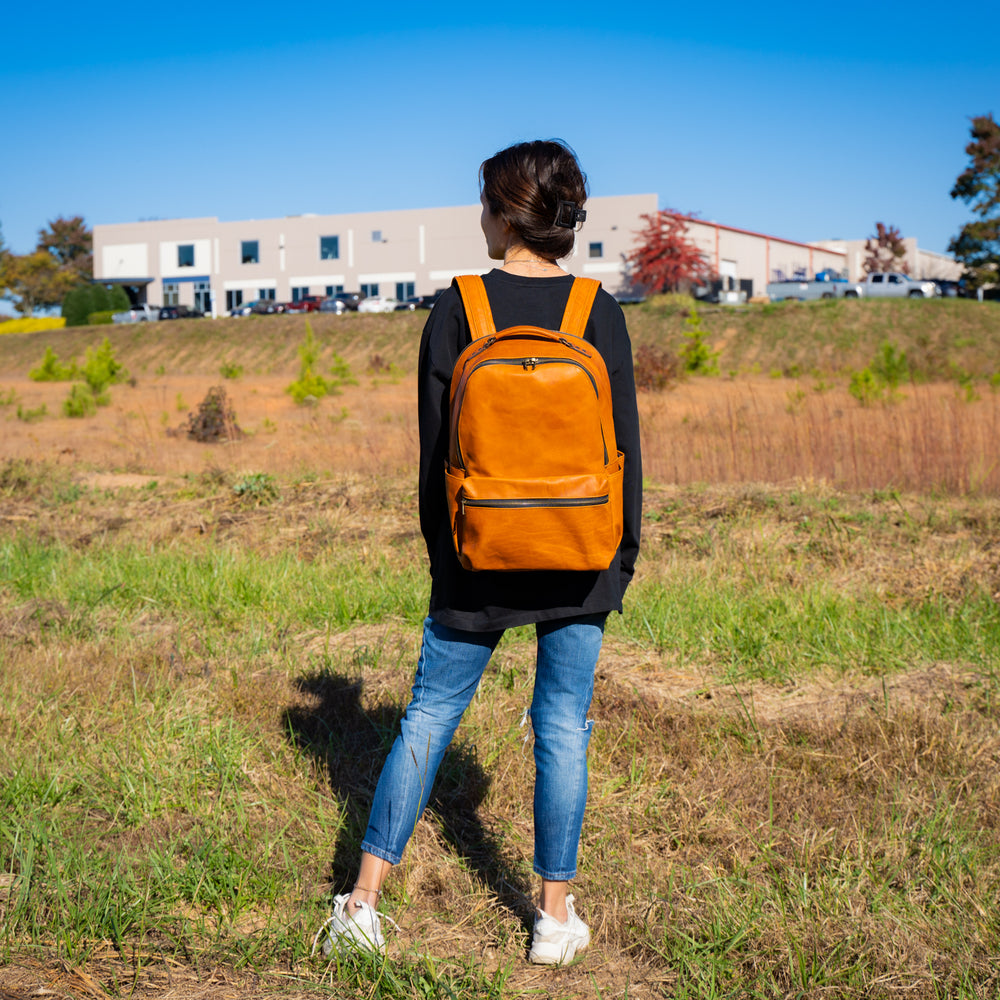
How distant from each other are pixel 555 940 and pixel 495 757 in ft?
3.61

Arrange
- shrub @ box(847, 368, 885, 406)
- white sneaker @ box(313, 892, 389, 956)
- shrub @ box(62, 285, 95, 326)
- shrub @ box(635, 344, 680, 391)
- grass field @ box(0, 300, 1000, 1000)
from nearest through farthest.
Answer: white sneaker @ box(313, 892, 389, 956), grass field @ box(0, 300, 1000, 1000), shrub @ box(847, 368, 885, 406), shrub @ box(635, 344, 680, 391), shrub @ box(62, 285, 95, 326)

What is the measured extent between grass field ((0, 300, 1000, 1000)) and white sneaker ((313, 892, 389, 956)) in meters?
0.05

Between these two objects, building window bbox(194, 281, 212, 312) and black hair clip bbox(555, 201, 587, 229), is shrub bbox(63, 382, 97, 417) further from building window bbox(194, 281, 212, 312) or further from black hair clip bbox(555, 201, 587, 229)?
building window bbox(194, 281, 212, 312)

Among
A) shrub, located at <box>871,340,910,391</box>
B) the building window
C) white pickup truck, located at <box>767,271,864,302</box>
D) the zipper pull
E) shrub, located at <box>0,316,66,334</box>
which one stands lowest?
the zipper pull

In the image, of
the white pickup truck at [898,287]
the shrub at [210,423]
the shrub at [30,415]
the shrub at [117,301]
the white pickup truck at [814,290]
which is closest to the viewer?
the shrub at [210,423]

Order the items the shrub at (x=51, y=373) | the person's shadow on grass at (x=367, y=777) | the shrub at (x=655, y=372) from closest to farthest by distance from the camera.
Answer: the person's shadow on grass at (x=367, y=777) < the shrub at (x=655, y=372) < the shrub at (x=51, y=373)

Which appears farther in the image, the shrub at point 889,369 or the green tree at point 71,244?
the green tree at point 71,244

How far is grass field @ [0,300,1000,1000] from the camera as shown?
7.53ft

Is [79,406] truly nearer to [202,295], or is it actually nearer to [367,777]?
[367,777]

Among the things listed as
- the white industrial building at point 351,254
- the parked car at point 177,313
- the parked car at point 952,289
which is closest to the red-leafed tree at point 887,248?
the white industrial building at point 351,254

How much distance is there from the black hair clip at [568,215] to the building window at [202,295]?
71.6 metres

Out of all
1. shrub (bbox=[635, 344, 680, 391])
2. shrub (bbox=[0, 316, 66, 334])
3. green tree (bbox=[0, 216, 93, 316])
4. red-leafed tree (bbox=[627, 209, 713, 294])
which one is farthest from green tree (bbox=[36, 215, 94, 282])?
shrub (bbox=[635, 344, 680, 391])

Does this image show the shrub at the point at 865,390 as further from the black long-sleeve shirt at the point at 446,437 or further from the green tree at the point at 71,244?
the green tree at the point at 71,244

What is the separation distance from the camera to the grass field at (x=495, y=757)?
2295mm
